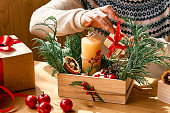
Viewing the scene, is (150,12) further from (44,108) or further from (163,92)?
(44,108)

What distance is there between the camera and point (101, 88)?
1020 mm

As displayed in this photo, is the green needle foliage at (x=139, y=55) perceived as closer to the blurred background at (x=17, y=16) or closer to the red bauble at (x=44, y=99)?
the red bauble at (x=44, y=99)

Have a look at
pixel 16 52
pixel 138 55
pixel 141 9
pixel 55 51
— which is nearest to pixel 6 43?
pixel 16 52

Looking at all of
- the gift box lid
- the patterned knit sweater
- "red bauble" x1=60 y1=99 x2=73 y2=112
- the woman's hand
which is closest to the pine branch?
the woman's hand

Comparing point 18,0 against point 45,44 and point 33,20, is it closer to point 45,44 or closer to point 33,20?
point 33,20

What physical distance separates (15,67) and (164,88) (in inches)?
26.7

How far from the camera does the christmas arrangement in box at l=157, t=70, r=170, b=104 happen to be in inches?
39.6

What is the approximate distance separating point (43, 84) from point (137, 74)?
0.47 metres

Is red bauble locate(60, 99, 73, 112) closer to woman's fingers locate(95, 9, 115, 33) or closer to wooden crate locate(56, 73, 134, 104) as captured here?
wooden crate locate(56, 73, 134, 104)

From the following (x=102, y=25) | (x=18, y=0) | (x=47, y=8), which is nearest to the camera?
(x=102, y=25)

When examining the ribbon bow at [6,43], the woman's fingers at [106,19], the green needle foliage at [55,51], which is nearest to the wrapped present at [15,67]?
the ribbon bow at [6,43]

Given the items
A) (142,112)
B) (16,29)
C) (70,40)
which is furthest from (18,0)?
(142,112)

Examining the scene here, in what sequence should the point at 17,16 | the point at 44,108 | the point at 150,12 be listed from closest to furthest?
the point at 44,108 → the point at 150,12 → the point at 17,16

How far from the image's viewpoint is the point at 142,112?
980 millimetres
